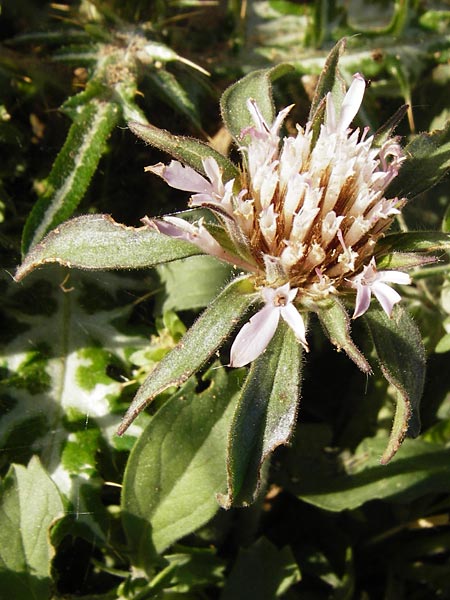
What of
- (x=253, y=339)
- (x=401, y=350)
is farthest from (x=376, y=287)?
(x=253, y=339)

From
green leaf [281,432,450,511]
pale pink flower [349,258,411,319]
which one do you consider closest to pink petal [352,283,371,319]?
pale pink flower [349,258,411,319]

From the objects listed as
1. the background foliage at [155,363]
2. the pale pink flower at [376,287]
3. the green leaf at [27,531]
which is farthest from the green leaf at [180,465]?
the pale pink flower at [376,287]

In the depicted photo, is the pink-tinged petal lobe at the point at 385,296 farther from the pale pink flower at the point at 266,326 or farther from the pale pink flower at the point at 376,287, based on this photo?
the pale pink flower at the point at 266,326

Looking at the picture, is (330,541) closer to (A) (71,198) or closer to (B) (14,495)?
(B) (14,495)

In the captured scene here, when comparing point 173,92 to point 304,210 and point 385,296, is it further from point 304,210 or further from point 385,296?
point 385,296

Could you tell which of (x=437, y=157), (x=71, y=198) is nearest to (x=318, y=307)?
(x=437, y=157)

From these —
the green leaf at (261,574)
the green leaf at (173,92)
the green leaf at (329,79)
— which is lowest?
the green leaf at (261,574)
